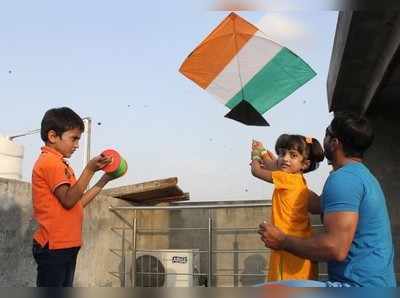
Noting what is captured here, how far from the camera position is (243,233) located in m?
6.54

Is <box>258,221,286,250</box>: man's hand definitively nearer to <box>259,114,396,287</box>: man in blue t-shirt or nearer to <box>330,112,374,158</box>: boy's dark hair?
<box>259,114,396,287</box>: man in blue t-shirt

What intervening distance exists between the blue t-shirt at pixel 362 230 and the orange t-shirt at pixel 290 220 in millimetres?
358

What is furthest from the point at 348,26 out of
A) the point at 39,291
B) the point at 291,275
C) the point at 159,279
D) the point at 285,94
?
the point at 159,279

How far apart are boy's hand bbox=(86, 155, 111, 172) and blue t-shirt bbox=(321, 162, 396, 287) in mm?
1114

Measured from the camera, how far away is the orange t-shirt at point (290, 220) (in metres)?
2.11

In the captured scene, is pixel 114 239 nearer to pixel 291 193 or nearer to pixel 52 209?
pixel 52 209

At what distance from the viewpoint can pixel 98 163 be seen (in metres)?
2.40

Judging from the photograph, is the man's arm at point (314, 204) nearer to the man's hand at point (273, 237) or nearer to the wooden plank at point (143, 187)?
the man's hand at point (273, 237)

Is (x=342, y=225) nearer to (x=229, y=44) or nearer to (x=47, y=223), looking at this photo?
(x=47, y=223)

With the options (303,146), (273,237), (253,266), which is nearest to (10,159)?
(253,266)

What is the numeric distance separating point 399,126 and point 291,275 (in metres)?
4.45

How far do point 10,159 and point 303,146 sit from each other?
5751 mm

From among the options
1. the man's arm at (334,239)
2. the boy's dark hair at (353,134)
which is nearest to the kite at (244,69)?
the boy's dark hair at (353,134)

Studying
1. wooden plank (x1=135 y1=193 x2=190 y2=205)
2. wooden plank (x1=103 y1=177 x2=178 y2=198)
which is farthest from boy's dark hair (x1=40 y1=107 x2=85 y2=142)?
wooden plank (x1=135 y1=193 x2=190 y2=205)
